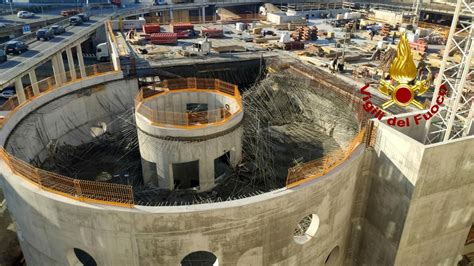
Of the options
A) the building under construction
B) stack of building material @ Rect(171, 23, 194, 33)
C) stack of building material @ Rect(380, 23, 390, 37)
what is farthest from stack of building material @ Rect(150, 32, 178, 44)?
stack of building material @ Rect(380, 23, 390, 37)

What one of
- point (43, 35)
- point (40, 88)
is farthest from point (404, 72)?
point (43, 35)

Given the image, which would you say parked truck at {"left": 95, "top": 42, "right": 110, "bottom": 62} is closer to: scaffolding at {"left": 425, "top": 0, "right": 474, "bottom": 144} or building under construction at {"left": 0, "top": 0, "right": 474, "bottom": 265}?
building under construction at {"left": 0, "top": 0, "right": 474, "bottom": 265}

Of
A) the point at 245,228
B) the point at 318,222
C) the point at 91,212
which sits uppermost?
the point at 91,212

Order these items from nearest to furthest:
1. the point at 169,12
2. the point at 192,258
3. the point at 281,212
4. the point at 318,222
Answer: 1. the point at 281,212
2. the point at 318,222
3. the point at 192,258
4. the point at 169,12

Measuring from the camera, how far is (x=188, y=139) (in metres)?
16.7

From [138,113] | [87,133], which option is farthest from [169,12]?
[138,113]

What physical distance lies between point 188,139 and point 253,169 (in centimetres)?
421

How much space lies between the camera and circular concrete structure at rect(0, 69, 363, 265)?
1248cm

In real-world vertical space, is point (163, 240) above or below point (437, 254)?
above

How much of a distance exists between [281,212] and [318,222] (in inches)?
93.5

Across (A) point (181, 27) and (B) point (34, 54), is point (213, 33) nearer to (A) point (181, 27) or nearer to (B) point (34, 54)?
(A) point (181, 27)

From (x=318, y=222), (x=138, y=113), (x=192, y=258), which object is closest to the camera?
(x=318, y=222)

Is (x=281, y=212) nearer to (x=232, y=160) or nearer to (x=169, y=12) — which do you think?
(x=232, y=160)

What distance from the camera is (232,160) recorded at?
62.2 feet
